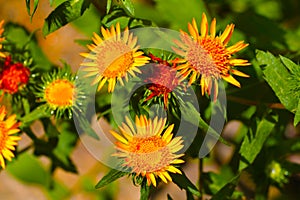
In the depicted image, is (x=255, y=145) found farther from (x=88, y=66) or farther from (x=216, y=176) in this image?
(x=88, y=66)

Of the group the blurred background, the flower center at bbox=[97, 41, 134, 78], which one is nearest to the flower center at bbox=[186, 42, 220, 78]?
the flower center at bbox=[97, 41, 134, 78]

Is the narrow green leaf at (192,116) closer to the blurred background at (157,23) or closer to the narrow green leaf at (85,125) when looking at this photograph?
the narrow green leaf at (85,125)

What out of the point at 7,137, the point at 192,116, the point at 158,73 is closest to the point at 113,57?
the point at 158,73

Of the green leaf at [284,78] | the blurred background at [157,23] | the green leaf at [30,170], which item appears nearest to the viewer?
the green leaf at [284,78]

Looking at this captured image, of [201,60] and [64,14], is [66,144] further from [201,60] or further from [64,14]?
[201,60]

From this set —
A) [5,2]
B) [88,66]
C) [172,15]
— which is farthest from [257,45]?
[5,2]

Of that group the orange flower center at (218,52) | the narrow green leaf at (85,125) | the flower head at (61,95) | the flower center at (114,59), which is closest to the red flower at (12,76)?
the flower head at (61,95)
